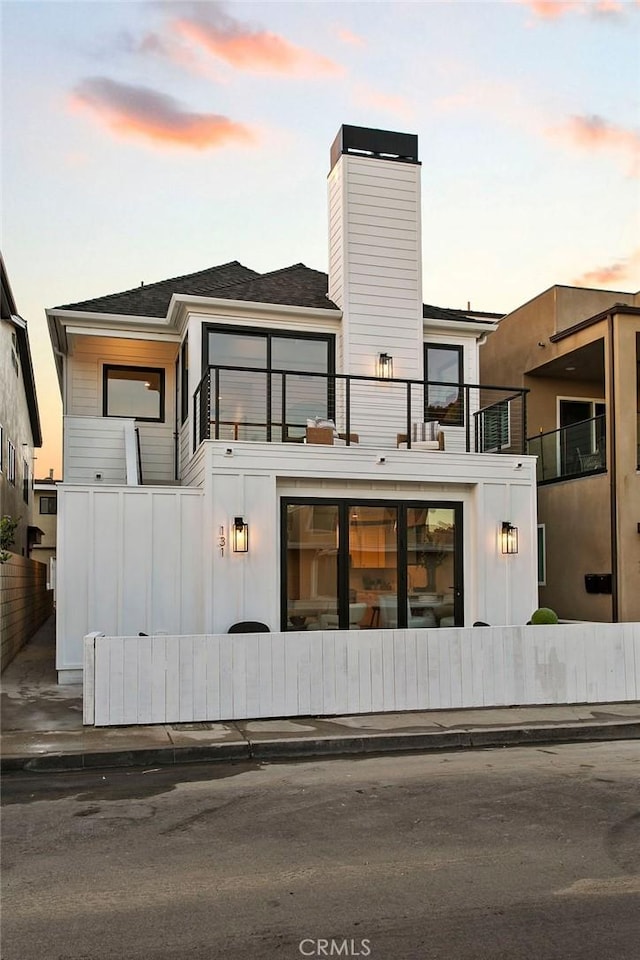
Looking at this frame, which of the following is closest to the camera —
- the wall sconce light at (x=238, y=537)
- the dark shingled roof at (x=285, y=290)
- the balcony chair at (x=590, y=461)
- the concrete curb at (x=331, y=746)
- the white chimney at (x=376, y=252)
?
the concrete curb at (x=331, y=746)

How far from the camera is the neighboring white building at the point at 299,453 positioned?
1189 cm

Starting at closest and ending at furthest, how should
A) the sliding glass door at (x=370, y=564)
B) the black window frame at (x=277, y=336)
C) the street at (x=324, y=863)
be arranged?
the street at (x=324, y=863), the sliding glass door at (x=370, y=564), the black window frame at (x=277, y=336)

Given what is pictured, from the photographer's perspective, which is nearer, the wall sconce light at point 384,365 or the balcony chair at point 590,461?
the wall sconce light at point 384,365

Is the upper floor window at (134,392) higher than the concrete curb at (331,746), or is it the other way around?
the upper floor window at (134,392)

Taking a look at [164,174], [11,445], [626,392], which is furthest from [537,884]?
[11,445]

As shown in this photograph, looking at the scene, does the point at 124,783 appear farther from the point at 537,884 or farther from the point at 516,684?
the point at 516,684

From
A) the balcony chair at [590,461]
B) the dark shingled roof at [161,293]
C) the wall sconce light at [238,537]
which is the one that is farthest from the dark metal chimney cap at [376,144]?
the wall sconce light at [238,537]

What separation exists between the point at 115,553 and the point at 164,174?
7.52 m

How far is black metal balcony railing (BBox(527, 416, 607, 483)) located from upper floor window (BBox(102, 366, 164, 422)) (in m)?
8.31

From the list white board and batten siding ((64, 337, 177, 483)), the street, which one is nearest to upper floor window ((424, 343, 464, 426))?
white board and batten siding ((64, 337, 177, 483))

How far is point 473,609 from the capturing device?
12828 millimetres

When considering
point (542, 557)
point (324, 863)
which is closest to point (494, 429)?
point (542, 557)

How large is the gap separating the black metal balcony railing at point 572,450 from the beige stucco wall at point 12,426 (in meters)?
12.0

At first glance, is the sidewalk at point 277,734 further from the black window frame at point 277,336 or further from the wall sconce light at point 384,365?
the wall sconce light at point 384,365
